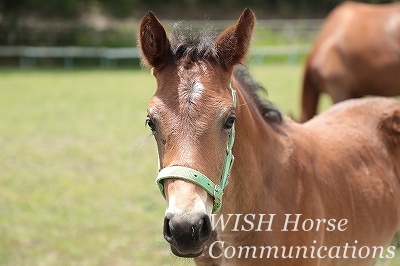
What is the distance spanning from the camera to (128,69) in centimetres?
2291

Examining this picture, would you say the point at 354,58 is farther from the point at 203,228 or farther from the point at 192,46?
the point at 203,228

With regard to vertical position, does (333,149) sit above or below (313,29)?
above

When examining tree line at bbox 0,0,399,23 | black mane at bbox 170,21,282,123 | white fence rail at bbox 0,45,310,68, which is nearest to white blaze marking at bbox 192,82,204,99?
black mane at bbox 170,21,282,123

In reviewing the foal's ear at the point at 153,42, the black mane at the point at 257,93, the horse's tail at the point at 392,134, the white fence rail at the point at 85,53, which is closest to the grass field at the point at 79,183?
the foal's ear at the point at 153,42

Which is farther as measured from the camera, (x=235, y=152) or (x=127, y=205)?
Answer: (x=127, y=205)

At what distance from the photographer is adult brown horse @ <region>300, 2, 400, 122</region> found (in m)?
7.66

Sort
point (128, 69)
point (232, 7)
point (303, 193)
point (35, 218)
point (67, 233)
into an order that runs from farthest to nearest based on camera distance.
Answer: point (232, 7) < point (128, 69) < point (35, 218) < point (67, 233) < point (303, 193)

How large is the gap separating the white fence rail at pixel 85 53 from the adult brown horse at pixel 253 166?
1996 centimetres

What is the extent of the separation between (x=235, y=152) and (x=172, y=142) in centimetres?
47

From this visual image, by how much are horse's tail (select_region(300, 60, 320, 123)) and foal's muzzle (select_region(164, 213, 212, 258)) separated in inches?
195

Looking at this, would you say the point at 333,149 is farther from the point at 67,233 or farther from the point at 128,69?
the point at 128,69

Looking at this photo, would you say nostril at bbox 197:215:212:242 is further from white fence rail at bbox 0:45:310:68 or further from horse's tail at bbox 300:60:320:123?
white fence rail at bbox 0:45:310:68

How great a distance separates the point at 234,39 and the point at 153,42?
0.38 metres

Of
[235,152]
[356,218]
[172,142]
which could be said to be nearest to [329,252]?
[356,218]
